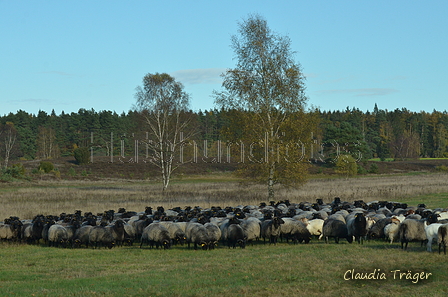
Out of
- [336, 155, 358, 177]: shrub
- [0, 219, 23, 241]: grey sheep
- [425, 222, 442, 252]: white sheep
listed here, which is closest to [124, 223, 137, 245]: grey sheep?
[0, 219, 23, 241]: grey sheep

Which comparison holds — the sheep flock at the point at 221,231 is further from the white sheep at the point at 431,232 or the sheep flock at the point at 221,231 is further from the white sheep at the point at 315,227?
the white sheep at the point at 431,232

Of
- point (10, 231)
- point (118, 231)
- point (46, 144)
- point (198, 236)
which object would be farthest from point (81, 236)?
point (46, 144)

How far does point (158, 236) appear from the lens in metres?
18.3

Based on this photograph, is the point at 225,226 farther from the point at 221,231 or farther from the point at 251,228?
the point at 251,228

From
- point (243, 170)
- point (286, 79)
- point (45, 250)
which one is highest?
point (286, 79)

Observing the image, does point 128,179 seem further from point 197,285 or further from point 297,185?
point 197,285

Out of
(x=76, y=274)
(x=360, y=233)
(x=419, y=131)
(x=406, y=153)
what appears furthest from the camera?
(x=419, y=131)

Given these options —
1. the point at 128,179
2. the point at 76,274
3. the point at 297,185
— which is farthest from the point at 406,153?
the point at 76,274

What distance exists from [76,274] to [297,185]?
2625 cm

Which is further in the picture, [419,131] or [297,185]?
[419,131]

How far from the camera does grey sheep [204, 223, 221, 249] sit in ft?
59.2

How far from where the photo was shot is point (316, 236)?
20.9 metres

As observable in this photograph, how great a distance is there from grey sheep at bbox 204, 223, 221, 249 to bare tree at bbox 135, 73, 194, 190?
106ft

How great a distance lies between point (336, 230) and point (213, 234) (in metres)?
4.86
